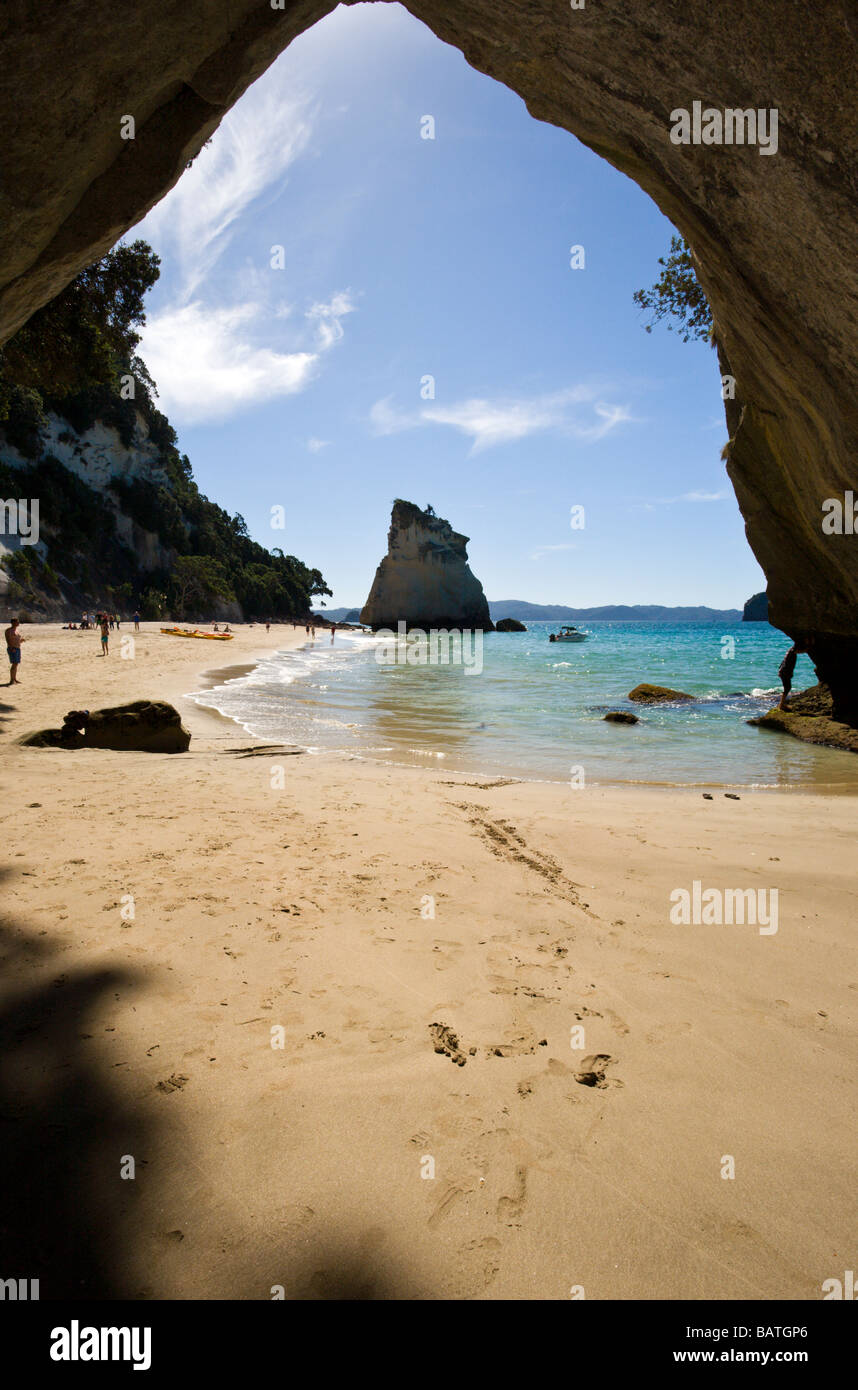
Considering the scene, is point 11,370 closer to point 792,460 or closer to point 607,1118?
point 792,460

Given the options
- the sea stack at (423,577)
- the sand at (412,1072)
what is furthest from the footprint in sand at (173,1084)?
the sea stack at (423,577)

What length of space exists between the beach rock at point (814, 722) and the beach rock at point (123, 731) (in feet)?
41.8

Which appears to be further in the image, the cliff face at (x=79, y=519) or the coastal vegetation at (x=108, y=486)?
the cliff face at (x=79, y=519)

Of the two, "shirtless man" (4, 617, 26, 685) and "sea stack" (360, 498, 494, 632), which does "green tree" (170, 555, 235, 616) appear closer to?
"sea stack" (360, 498, 494, 632)

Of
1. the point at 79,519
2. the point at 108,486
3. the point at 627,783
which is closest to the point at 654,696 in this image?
the point at 627,783

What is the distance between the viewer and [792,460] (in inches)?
326

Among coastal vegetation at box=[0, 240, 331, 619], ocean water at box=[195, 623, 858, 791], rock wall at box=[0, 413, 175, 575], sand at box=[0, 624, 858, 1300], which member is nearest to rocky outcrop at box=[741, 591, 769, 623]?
coastal vegetation at box=[0, 240, 331, 619]

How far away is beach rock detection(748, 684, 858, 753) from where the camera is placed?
1275 centimetres

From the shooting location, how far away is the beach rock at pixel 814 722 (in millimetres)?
12750

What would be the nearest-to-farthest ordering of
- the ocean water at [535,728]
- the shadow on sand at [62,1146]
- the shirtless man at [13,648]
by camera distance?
the shadow on sand at [62,1146]
the ocean water at [535,728]
the shirtless man at [13,648]

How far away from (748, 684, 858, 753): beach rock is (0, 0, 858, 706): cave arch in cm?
832

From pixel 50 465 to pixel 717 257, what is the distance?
61.4 metres

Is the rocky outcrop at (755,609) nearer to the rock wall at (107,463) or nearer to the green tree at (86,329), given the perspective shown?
the rock wall at (107,463)

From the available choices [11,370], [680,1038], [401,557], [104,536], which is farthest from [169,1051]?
[401,557]
